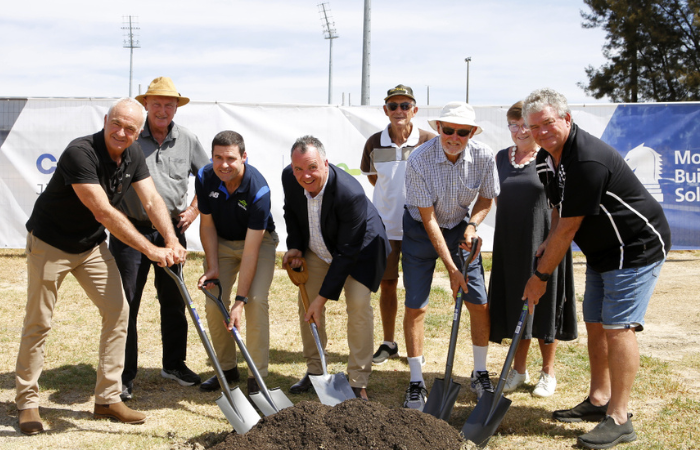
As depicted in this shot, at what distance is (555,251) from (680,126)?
285 inches

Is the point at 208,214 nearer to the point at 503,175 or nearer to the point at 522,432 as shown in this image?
the point at 503,175

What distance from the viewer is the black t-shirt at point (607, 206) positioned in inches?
126

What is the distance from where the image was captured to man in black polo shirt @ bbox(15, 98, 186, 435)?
3551mm

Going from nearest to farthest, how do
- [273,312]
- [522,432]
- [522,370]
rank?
[522,432] → [522,370] → [273,312]

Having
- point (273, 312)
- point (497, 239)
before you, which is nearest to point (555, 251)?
point (497, 239)

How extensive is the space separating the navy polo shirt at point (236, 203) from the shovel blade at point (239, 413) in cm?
114

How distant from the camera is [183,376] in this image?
4617 mm

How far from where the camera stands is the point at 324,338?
4.49 metres

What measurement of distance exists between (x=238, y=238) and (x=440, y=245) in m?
1.45

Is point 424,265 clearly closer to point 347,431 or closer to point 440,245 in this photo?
point 440,245

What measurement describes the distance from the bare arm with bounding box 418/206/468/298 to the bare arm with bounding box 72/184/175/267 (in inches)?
65.7

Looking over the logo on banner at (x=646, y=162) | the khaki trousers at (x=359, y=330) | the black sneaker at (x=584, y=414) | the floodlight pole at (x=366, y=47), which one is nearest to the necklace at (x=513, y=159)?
the khaki trousers at (x=359, y=330)

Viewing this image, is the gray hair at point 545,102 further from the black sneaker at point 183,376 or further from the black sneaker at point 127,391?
the black sneaker at point 127,391

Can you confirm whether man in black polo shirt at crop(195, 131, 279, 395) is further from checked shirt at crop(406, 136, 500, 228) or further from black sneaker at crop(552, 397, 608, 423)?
black sneaker at crop(552, 397, 608, 423)
